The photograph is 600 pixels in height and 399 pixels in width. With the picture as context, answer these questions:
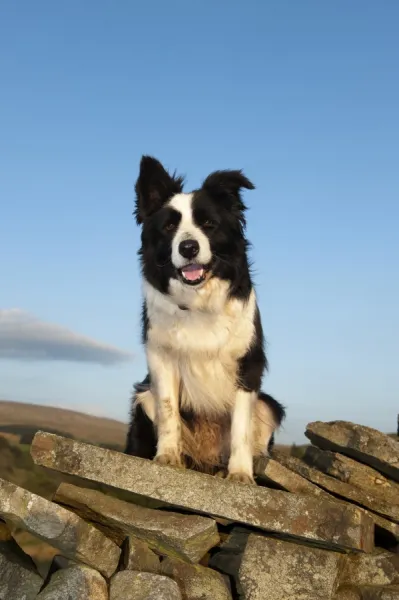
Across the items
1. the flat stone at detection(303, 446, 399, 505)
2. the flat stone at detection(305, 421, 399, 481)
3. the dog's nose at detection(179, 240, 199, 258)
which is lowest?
the flat stone at detection(303, 446, 399, 505)

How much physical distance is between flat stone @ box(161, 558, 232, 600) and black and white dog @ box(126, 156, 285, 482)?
0.87 metres

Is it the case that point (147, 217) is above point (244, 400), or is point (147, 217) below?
above

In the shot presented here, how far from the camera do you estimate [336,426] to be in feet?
23.0

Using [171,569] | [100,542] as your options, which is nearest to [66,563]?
[100,542]

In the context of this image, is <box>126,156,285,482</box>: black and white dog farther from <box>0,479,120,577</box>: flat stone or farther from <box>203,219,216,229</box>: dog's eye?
<box>0,479,120,577</box>: flat stone

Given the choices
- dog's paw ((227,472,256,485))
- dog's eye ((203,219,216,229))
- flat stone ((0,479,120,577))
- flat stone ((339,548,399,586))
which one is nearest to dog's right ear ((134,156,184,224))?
dog's eye ((203,219,216,229))

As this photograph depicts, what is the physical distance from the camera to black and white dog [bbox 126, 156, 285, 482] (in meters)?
6.25

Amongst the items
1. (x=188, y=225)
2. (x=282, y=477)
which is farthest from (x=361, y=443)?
(x=188, y=225)

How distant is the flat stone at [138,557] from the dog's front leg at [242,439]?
3.27 feet

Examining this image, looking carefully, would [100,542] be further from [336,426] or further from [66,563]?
[336,426]

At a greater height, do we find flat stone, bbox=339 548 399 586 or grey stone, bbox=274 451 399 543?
grey stone, bbox=274 451 399 543

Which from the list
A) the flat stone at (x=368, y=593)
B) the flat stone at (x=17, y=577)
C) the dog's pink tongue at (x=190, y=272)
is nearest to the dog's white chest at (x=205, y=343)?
the dog's pink tongue at (x=190, y=272)

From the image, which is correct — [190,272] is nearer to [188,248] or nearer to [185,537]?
[188,248]

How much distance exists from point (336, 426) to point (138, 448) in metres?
2.10
